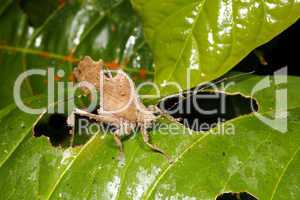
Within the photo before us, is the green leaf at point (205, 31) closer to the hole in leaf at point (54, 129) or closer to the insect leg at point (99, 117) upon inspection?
the insect leg at point (99, 117)

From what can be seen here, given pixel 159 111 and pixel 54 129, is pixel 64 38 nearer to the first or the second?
pixel 54 129

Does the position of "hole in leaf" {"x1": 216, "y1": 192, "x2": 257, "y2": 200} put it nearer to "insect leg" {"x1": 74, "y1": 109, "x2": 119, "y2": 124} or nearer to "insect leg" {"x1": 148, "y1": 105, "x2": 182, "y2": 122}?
"insect leg" {"x1": 148, "y1": 105, "x2": 182, "y2": 122}

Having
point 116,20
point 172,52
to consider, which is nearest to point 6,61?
point 116,20

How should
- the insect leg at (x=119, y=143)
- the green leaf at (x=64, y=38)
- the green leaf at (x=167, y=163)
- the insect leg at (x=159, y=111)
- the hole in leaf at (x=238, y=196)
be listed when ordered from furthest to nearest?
the green leaf at (x=64, y=38) → the insect leg at (x=159, y=111) → the insect leg at (x=119, y=143) → the hole in leaf at (x=238, y=196) → the green leaf at (x=167, y=163)

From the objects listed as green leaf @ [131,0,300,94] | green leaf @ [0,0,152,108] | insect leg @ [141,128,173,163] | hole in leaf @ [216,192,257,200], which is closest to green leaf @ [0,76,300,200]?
insect leg @ [141,128,173,163]

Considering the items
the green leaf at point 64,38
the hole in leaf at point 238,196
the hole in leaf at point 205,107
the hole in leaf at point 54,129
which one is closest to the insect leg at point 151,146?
the hole in leaf at point 205,107

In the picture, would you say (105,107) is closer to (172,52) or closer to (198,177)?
(172,52)

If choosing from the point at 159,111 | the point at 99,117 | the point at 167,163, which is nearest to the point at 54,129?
the point at 99,117
